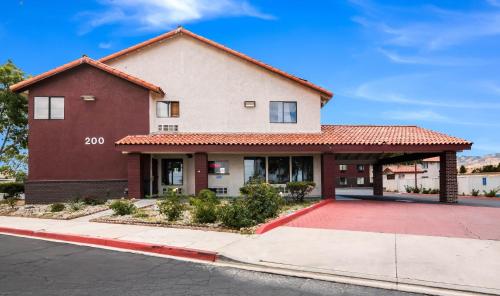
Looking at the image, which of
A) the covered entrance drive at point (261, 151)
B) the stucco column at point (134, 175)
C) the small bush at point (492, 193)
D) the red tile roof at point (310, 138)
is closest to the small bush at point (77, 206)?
the stucco column at point (134, 175)

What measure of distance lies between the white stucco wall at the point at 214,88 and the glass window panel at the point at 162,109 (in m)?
0.37

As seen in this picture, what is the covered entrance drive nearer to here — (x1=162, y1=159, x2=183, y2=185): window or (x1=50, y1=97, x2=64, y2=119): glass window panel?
(x1=162, y1=159, x2=183, y2=185): window

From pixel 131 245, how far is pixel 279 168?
15436 millimetres

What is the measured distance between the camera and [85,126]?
2239 cm

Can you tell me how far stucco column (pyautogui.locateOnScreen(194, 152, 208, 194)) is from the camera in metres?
21.9

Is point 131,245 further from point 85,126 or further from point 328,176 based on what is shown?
point 85,126

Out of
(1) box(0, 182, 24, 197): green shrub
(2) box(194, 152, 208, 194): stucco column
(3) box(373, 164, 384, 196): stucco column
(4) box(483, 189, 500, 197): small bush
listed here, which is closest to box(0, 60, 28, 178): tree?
(1) box(0, 182, 24, 197): green shrub

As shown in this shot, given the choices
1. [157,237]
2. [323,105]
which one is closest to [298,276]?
[157,237]

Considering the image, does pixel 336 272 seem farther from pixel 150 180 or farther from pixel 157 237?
pixel 150 180

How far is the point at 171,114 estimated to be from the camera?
24.0 metres

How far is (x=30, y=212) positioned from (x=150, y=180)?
23.5 ft

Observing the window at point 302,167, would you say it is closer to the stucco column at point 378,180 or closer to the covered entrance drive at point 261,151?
the covered entrance drive at point 261,151

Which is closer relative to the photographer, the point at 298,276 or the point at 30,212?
the point at 298,276

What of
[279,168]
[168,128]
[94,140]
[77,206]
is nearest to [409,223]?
[279,168]
